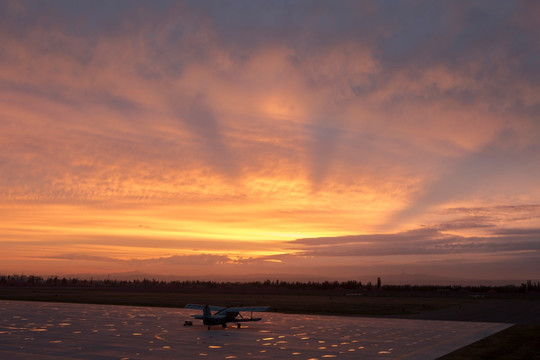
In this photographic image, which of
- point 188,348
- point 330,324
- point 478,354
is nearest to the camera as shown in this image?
point 478,354

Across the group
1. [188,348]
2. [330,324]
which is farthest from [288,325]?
[188,348]

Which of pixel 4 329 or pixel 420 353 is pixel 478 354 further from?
pixel 4 329

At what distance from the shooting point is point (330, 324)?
1832 inches

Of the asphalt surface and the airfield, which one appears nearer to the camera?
the airfield

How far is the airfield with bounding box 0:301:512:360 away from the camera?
26578mm

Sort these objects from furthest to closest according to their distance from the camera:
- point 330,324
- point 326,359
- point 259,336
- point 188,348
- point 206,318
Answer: point 330,324
point 206,318
point 259,336
point 188,348
point 326,359

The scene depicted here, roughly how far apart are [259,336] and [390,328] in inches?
530

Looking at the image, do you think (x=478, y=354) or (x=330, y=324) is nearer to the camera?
(x=478, y=354)

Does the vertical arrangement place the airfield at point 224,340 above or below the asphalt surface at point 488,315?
above

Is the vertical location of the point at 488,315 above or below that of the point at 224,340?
below

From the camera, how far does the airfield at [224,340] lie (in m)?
26.6

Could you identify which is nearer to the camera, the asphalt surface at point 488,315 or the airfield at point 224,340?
the airfield at point 224,340

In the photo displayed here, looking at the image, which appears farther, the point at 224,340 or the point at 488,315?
the point at 488,315

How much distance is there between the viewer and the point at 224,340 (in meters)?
34.0
